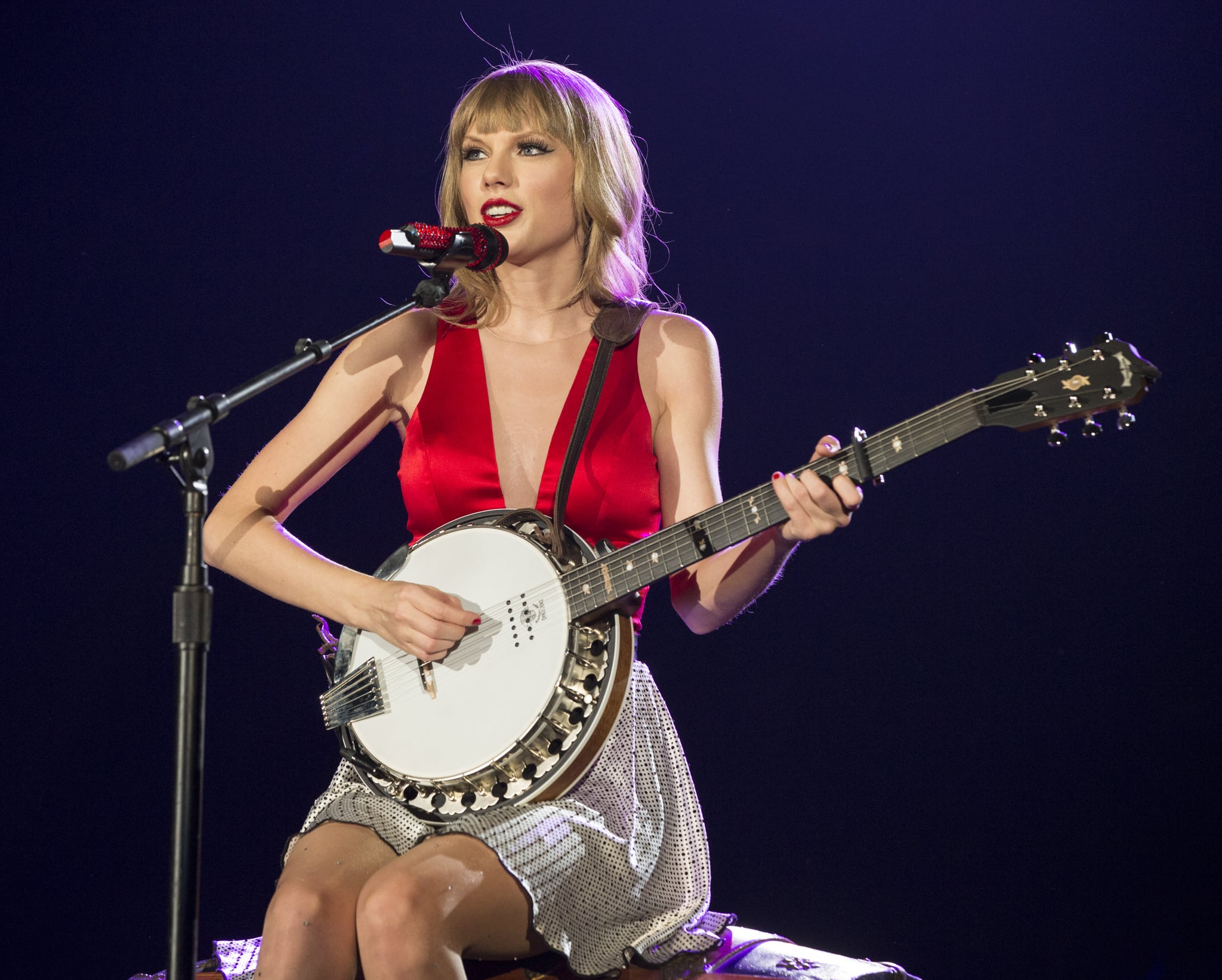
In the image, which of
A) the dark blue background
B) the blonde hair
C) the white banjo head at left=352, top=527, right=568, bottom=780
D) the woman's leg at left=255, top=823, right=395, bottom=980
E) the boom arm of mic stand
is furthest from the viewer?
the dark blue background

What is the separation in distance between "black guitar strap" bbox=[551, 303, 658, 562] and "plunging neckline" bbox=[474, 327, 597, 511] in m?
0.02

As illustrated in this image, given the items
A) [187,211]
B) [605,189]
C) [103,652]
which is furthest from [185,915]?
[187,211]

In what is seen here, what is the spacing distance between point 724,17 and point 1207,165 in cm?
146

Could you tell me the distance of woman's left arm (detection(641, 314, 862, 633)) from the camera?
7.32 feet

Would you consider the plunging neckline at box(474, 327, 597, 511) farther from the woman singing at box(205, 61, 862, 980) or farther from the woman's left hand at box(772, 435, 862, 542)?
the woman's left hand at box(772, 435, 862, 542)

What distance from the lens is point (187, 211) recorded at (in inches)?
138

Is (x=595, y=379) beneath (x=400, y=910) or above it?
above

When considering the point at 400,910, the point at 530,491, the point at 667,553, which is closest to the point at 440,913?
the point at 400,910

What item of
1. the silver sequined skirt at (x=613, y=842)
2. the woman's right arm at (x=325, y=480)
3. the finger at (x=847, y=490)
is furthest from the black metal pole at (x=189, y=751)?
the finger at (x=847, y=490)

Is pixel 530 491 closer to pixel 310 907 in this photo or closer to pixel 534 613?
pixel 534 613

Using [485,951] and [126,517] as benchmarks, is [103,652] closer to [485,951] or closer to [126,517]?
[126,517]

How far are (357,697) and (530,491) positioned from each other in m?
0.55

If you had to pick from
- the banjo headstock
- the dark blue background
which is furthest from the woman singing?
the dark blue background

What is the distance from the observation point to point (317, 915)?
178 centimetres
